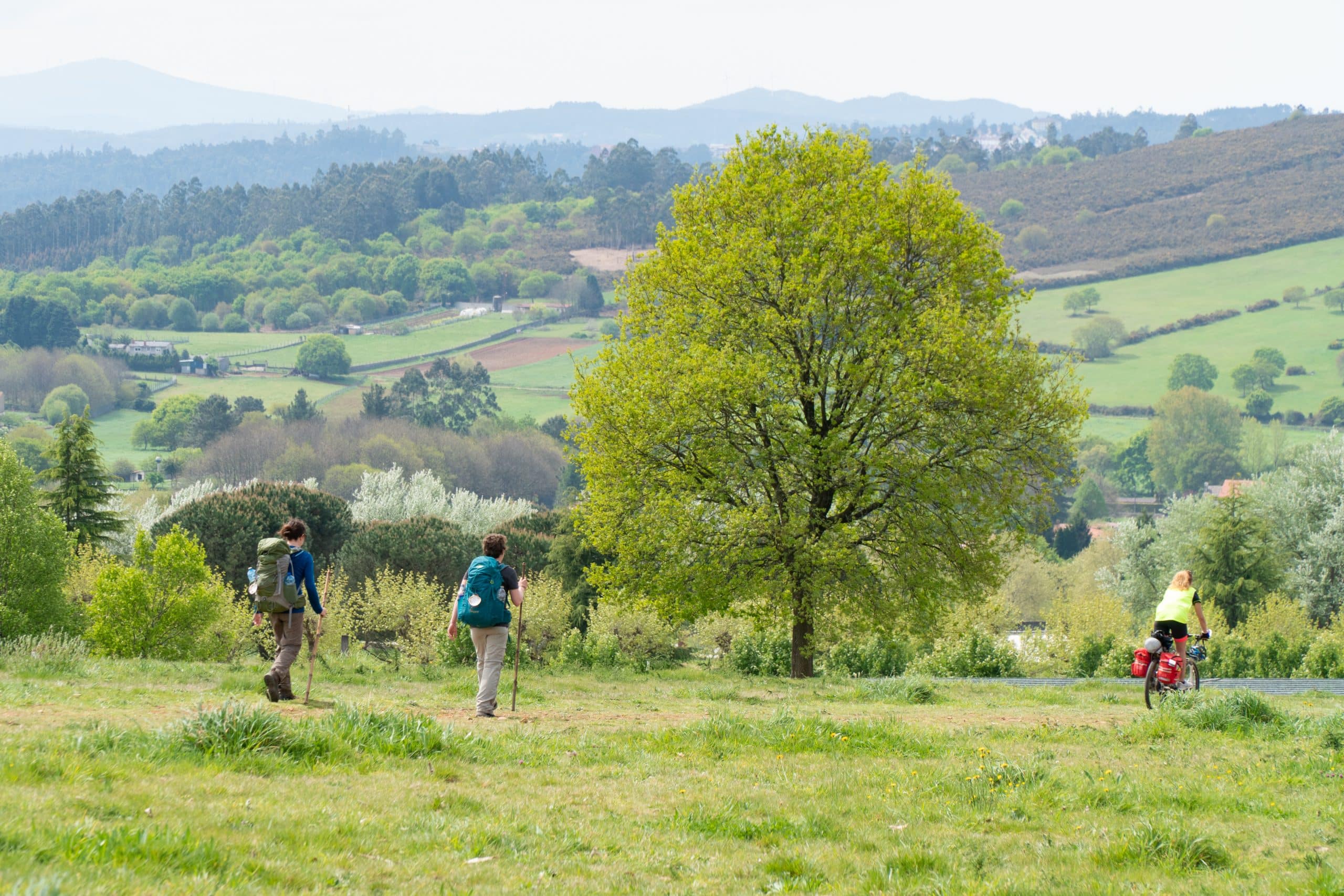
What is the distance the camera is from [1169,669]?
1459cm

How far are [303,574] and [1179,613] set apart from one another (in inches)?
430

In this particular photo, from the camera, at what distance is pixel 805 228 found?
2277cm

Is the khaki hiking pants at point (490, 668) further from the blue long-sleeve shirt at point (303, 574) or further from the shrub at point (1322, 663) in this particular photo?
the shrub at point (1322, 663)

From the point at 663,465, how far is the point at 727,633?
28746 mm

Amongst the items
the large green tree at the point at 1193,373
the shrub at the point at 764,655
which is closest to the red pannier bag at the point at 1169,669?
the shrub at the point at 764,655

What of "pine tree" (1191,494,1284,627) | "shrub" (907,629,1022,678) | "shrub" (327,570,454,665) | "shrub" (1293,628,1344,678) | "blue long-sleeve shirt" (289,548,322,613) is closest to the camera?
"blue long-sleeve shirt" (289,548,322,613)

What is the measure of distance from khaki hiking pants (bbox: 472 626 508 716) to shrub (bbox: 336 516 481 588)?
159ft

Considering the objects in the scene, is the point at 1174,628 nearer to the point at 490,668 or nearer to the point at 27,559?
the point at 490,668

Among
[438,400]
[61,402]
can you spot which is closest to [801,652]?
[438,400]

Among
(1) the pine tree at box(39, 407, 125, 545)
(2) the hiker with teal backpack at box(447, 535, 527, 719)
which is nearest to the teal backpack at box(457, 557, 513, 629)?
(2) the hiker with teal backpack at box(447, 535, 527, 719)

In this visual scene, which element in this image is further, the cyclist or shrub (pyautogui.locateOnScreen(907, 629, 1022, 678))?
shrub (pyautogui.locateOnScreen(907, 629, 1022, 678))

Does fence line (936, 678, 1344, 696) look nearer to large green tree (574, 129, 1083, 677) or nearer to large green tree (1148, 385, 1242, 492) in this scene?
large green tree (574, 129, 1083, 677)

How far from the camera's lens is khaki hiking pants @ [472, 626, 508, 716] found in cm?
1180

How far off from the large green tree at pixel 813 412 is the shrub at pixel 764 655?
401 cm
